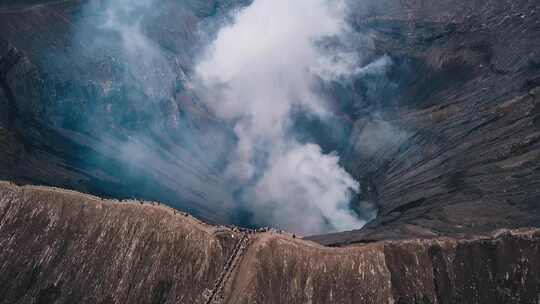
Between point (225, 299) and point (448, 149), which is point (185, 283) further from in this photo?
point (448, 149)

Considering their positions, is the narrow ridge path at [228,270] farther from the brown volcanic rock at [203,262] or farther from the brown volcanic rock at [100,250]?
the brown volcanic rock at [100,250]

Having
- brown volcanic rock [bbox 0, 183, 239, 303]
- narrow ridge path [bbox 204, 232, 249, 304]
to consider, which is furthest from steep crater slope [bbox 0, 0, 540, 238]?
brown volcanic rock [bbox 0, 183, 239, 303]

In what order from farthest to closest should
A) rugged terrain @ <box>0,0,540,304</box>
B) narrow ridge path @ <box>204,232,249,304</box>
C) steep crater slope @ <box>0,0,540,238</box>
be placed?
steep crater slope @ <box>0,0,540,238</box> → narrow ridge path @ <box>204,232,249,304</box> → rugged terrain @ <box>0,0,540,304</box>

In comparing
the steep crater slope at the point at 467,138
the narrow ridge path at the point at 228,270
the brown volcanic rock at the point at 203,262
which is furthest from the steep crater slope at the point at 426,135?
the narrow ridge path at the point at 228,270

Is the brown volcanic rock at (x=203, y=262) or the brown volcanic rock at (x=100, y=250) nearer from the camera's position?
the brown volcanic rock at (x=203, y=262)

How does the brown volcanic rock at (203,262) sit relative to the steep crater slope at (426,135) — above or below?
below

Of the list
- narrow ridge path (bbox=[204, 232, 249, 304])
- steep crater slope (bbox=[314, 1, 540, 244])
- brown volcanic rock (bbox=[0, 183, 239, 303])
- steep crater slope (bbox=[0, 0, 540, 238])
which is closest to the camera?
narrow ridge path (bbox=[204, 232, 249, 304])

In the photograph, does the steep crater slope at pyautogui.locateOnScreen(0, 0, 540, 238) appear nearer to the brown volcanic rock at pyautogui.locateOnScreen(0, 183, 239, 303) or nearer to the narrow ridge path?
the narrow ridge path

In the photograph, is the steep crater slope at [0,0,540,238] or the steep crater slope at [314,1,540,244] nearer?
the steep crater slope at [314,1,540,244]

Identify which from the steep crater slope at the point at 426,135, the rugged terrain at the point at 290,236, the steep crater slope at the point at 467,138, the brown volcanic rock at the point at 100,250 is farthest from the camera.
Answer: the steep crater slope at the point at 426,135
